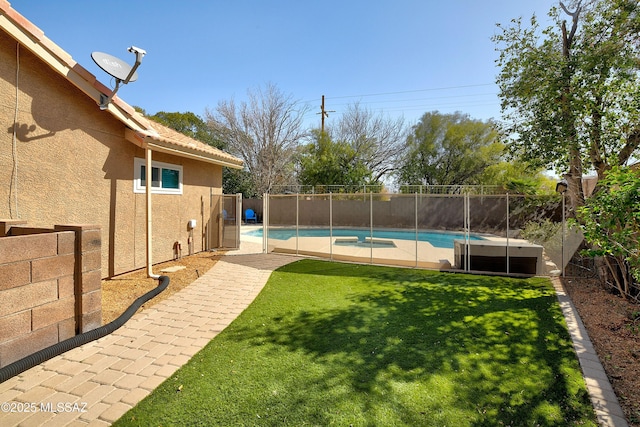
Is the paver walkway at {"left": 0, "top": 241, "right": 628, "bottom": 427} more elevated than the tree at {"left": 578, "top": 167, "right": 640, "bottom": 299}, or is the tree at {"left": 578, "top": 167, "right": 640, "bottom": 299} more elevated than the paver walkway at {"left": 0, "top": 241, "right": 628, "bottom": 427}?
the tree at {"left": 578, "top": 167, "right": 640, "bottom": 299}

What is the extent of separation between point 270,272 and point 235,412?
540 cm

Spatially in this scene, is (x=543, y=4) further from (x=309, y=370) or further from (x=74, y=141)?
(x=74, y=141)

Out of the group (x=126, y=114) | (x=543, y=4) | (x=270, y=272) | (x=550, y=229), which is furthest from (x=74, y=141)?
(x=550, y=229)

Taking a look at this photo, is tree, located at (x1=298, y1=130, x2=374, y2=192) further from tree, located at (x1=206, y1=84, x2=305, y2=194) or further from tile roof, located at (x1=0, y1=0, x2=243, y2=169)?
tile roof, located at (x1=0, y1=0, x2=243, y2=169)

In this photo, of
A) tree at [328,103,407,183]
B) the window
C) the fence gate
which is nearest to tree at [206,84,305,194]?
tree at [328,103,407,183]

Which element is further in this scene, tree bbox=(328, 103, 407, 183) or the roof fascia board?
tree bbox=(328, 103, 407, 183)

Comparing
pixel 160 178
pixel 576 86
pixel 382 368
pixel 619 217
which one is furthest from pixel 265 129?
pixel 619 217

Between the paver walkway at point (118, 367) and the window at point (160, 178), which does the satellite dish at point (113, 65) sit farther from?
the paver walkway at point (118, 367)

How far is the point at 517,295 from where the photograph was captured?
619cm

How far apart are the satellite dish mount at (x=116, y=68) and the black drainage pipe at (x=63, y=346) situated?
3881mm

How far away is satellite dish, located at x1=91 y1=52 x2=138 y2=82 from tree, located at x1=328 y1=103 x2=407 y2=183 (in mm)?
21757

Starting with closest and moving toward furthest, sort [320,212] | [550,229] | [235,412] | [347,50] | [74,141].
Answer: [235,412]
[74,141]
[550,229]
[347,50]
[320,212]

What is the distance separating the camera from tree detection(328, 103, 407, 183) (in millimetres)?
26812

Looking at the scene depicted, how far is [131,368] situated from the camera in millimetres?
3393
